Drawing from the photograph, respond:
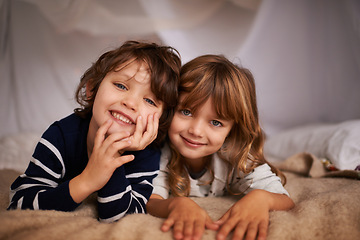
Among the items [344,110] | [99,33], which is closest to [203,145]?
[99,33]

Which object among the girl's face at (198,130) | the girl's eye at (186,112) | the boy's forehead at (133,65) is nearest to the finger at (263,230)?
the girl's face at (198,130)

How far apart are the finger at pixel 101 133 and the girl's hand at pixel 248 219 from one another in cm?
43

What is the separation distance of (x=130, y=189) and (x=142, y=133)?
190mm

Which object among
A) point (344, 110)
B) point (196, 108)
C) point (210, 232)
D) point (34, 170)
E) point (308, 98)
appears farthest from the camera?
point (308, 98)

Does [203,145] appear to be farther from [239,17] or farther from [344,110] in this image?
[344,110]

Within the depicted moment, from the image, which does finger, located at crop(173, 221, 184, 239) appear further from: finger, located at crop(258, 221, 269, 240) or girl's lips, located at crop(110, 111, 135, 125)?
girl's lips, located at crop(110, 111, 135, 125)

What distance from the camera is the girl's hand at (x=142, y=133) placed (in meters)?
0.95

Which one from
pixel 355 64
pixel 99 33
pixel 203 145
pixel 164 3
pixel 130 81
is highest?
pixel 164 3

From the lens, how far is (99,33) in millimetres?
2016

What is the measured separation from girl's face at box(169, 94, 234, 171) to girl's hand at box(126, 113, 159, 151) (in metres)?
0.13

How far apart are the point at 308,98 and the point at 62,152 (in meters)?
1.99

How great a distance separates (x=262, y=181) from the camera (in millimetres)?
1161

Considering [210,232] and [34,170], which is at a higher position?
[34,170]

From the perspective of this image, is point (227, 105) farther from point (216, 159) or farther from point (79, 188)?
point (79, 188)
